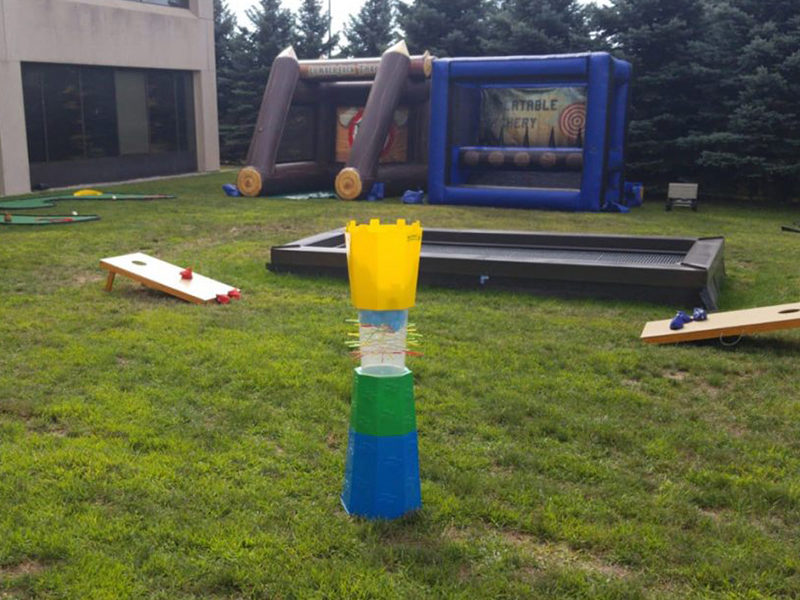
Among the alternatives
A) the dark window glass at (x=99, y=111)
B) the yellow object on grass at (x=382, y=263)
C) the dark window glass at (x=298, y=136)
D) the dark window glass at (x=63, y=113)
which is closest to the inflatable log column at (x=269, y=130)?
the dark window glass at (x=298, y=136)

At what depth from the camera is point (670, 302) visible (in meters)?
7.12

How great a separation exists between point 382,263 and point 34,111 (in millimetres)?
16426

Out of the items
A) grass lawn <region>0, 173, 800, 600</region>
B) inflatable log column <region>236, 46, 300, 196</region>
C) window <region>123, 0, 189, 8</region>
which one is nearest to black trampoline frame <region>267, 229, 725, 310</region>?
grass lawn <region>0, 173, 800, 600</region>

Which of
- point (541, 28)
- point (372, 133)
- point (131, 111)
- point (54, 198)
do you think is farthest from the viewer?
point (131, 111)

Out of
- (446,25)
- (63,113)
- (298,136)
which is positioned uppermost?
(446,25)

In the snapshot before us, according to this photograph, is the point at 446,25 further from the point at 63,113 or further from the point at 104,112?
the point at 63,113

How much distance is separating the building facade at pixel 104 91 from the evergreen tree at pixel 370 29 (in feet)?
24.2

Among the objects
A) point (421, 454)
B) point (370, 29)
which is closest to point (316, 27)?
point (370, 29)

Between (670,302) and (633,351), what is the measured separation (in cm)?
163

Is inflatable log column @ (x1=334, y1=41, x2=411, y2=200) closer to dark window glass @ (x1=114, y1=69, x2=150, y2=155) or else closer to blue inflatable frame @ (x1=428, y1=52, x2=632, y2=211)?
blue inflatable frame @ (x1=428, y1=52, x2=632, y2=211)

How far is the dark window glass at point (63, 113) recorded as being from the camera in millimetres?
17500

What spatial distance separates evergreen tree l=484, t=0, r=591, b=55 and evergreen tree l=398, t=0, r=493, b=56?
2539 millimetres

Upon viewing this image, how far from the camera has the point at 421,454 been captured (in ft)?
12.8

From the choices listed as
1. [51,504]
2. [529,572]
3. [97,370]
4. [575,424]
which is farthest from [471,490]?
[97,370]
